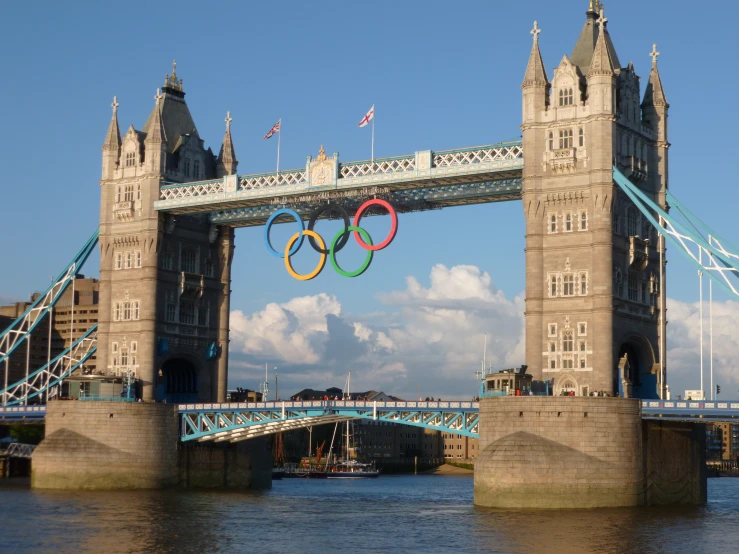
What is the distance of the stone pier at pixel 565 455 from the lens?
303 feet

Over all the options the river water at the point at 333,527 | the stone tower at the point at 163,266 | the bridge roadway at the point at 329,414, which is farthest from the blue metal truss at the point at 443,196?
the river water at the point at 333,527

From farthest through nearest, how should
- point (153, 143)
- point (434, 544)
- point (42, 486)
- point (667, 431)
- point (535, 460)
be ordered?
point (153, 143), point (42, 486), point (667, 431), point (535, 460), point (434, 544)

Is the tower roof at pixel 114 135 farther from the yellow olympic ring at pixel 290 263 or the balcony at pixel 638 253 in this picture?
the balcony at pixel 638 253

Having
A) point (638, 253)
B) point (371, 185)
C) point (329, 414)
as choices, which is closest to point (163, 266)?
point (329, 414)

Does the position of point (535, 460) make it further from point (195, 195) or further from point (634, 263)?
point (195, 195)

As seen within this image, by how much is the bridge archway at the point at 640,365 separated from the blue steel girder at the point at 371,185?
15.6 m

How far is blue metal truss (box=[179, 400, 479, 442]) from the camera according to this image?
104875 millimetres

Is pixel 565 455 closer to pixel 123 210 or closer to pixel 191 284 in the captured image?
pixel 191 284

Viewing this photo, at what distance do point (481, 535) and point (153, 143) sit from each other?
2387 inches

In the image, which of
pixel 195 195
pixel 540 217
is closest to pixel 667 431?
pixel 540 217

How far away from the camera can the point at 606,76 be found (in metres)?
101

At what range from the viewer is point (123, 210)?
12744 cm

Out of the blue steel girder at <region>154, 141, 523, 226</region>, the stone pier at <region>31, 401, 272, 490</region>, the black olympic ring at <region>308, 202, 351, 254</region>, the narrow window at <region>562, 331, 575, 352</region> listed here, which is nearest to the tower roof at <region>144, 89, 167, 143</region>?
the blue steel girder at <region>154, 141, 523, 226</region>

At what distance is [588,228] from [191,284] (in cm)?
4313
